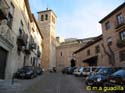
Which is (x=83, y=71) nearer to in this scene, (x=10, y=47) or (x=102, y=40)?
(x=102, y=40)

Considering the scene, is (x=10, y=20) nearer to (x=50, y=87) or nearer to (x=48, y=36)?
(x=50, y=87)

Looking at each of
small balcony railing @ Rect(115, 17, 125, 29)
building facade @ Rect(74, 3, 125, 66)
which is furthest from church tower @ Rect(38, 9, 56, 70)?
small balcony railing @ Rect(115, 17, 125, 29)

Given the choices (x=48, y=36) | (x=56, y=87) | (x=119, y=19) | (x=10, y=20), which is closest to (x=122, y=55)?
(x=119, y=19)

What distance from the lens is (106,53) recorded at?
29.4m

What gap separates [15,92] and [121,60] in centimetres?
1891

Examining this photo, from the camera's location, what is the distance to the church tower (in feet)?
188

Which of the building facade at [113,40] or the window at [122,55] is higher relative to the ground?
the building facade at [113,40]

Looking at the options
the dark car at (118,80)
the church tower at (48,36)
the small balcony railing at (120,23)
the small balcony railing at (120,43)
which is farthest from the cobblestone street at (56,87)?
the church tower at (48,36)

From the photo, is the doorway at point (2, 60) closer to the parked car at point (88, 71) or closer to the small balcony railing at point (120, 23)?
the parked car at point (88, 71)

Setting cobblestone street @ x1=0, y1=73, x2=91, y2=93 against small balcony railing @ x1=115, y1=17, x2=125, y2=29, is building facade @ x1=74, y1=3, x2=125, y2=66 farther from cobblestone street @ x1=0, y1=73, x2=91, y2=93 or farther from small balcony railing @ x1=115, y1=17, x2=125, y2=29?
cobblestone street @ x1=0, y1=73, x2=91, y2=93

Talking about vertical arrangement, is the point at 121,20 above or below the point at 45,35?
below

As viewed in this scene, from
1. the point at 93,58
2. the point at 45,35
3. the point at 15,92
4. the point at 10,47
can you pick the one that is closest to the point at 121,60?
the point at 93,58

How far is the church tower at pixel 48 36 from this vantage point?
57.4 m

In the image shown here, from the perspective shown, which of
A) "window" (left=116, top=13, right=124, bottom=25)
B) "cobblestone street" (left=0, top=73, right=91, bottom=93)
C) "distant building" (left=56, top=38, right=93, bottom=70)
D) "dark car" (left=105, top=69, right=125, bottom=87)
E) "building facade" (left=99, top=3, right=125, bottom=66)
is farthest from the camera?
"distant building" (left=56, top=38, right=93, bottom=70)
